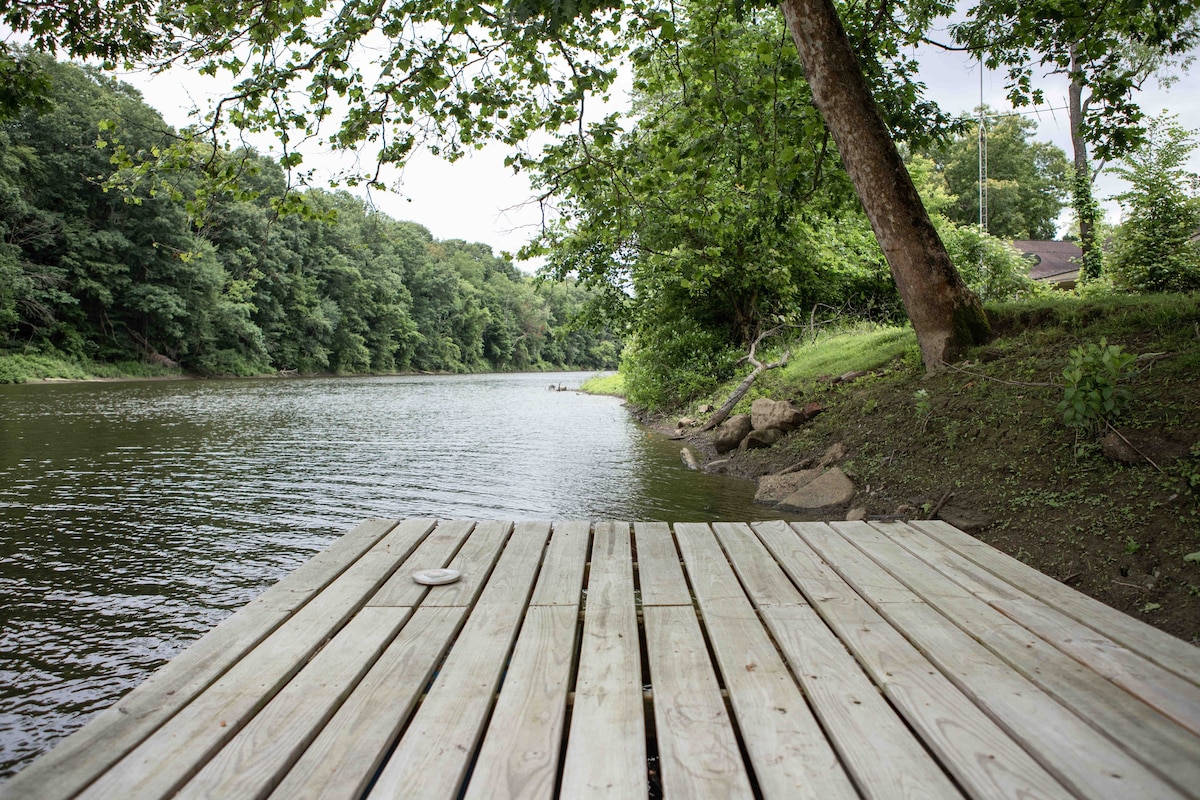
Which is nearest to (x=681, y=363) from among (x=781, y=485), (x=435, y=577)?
(x=781, y=485)

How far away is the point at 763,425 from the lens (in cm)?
1102

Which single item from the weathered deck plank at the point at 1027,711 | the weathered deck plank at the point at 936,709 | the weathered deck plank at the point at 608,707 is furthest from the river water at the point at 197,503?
the weathered deck plank at the point at 1027,711

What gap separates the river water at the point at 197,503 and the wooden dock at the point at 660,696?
6.34 ft

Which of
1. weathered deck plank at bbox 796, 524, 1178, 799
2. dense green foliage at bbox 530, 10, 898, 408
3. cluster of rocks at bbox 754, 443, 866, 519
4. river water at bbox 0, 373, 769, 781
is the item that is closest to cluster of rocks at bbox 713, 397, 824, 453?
river water at bbox 0, 373, 769, 781

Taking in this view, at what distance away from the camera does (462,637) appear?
2533 millimetres

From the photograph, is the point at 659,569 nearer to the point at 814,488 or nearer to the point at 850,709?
the point at 850,709

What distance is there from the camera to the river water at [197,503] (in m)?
4.28

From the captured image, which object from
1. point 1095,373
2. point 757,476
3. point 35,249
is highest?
point 35,249

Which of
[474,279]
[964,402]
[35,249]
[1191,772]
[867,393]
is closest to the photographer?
[1191,772]

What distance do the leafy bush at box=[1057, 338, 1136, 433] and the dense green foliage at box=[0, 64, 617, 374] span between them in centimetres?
1131

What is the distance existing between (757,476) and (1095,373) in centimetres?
469

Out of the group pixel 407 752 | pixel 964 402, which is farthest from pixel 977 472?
pixel 407 752

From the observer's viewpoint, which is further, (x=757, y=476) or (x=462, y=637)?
(x=757, y=476)

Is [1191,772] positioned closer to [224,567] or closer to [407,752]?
[407,752]
